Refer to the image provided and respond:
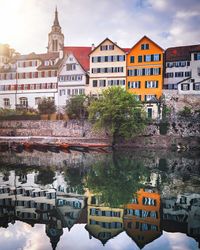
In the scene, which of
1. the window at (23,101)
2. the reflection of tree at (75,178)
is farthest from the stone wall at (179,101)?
the window at (23,101)

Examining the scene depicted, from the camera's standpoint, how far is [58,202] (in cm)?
992

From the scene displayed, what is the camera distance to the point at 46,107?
27.6 m

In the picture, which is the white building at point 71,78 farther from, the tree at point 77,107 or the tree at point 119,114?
the tree at point 119,114

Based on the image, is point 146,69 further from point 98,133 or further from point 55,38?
point 55,38

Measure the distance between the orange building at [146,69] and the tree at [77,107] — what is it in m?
4.11

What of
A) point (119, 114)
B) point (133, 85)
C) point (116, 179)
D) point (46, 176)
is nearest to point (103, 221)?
point (116, 179)

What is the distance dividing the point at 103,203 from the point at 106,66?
19528 mm

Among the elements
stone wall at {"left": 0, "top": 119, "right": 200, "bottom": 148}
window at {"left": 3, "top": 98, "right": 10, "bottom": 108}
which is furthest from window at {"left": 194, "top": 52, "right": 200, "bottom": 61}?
window at {"left": 3, "top": 98, "right": 10, "bottom": 108}

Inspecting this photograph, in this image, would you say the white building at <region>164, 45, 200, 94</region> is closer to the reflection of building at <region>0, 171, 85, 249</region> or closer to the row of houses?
the row of houses

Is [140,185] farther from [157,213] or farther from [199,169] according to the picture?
[199,169]

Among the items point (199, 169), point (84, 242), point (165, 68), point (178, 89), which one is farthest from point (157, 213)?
point (165, 68)

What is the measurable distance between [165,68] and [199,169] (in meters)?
14.0

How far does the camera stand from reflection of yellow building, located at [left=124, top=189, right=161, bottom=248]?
743cm

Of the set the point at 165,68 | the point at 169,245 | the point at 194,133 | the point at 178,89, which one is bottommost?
the point at 169,245
